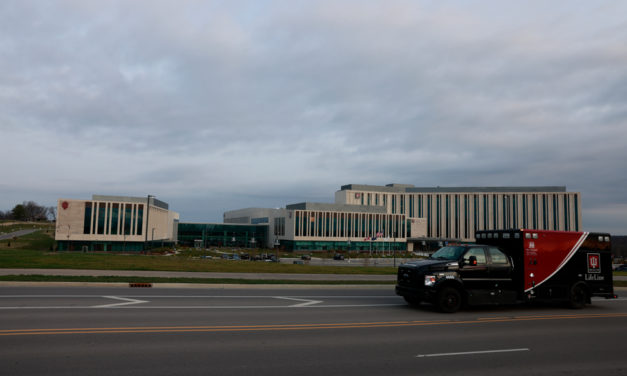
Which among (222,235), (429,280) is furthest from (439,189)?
(429,280)

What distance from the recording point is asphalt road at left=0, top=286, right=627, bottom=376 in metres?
7.94

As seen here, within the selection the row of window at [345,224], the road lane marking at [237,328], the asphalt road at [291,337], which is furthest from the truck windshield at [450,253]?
the row of window at [345,224]

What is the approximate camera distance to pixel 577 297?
16.4 metres

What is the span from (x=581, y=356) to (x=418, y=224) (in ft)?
407

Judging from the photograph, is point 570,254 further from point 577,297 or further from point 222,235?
point 222,235

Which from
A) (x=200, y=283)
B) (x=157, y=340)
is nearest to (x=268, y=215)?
(x=200, y=283)

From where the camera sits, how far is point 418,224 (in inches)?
5143

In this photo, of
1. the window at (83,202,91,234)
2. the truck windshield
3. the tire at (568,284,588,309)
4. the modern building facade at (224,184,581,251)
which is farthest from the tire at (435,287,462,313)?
the modern building facade at (224,184,581,251)

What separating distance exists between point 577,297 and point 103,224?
85.3m

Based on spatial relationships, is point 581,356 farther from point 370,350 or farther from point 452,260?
point 452,260

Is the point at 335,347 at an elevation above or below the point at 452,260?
below

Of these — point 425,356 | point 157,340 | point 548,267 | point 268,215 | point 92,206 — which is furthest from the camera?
→ point 268,215

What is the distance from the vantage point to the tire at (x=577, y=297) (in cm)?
1623

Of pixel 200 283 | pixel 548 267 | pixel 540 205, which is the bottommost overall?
pixel 200 283
